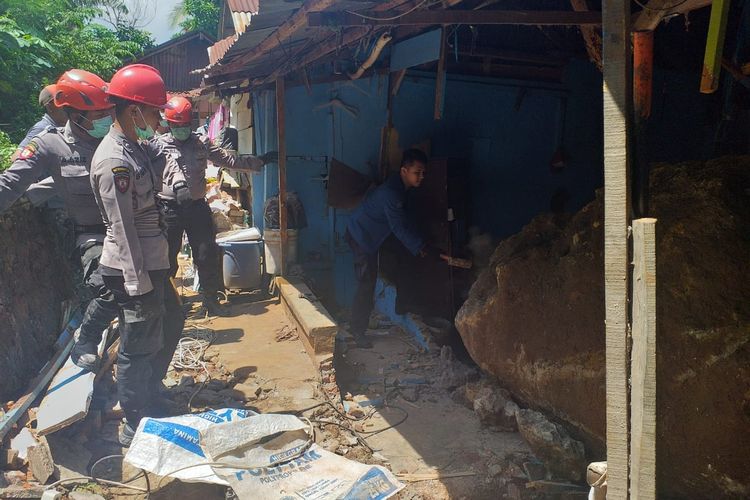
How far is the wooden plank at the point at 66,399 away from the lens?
10.3 ft

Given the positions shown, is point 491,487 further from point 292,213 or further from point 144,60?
point 144,60

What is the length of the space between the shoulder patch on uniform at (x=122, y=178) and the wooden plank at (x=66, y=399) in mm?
1366

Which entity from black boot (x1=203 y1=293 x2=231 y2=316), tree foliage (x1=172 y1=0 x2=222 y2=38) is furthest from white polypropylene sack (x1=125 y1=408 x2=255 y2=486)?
tree foliage (x1=172 y1=0 x2=222 y2=38)

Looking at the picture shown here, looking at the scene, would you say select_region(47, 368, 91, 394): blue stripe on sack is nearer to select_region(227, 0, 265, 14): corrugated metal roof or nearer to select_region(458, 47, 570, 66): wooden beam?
select_region(227, 0, 265, 14): corrugated metal roof

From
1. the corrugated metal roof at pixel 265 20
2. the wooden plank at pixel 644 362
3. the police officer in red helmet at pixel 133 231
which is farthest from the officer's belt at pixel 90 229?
the wooden plank at pixel 644 362

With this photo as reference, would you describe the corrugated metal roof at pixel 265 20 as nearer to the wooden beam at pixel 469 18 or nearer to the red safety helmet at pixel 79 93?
the wooden beam at pixel 469 18

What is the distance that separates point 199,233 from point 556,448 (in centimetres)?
425

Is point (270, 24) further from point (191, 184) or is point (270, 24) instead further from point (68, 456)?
point (68, 456)

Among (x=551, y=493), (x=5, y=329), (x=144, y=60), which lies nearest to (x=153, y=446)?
(x=5, y=329)

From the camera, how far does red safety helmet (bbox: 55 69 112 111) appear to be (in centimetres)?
363

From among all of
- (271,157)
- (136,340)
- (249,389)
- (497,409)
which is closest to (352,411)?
(249,389)

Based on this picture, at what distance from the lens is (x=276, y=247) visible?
6.50 m

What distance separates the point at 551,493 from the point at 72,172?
371 centimetres

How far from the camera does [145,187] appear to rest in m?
3.28
